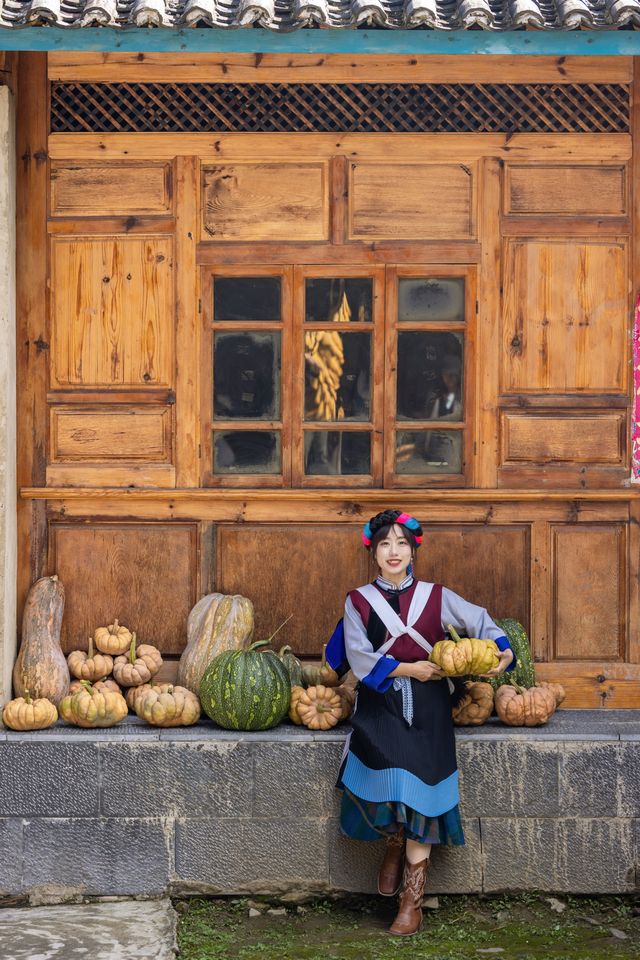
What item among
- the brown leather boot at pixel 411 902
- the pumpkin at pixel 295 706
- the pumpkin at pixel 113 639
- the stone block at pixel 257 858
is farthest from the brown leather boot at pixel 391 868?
the pumpkin at pixel 113 639

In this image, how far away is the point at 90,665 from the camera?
7848 millimetres

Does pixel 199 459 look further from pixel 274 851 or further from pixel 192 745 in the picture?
pixel 274 851

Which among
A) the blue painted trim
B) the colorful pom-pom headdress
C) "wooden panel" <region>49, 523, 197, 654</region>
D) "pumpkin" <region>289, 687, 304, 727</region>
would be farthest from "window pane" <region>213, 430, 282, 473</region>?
the blue painted trim

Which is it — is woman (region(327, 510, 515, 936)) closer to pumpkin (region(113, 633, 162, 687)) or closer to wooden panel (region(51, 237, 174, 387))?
pumpkin (region(113, 633, 162, 687))

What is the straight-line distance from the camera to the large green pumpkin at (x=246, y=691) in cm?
A: 737

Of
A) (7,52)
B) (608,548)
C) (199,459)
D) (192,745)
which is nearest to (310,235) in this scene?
(199,459)

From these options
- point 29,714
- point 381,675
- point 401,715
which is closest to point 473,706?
point 401,715

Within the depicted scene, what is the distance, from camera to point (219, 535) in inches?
320

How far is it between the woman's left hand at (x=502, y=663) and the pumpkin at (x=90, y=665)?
2501mm

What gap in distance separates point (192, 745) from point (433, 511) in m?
2.22

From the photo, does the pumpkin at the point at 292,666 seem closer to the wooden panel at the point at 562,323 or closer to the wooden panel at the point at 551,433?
the wooden panel at the point at 551,433

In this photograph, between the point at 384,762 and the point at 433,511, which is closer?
the point at 384,762

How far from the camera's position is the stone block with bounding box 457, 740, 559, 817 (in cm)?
736

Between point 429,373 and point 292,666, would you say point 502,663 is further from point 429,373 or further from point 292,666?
point 429,373
